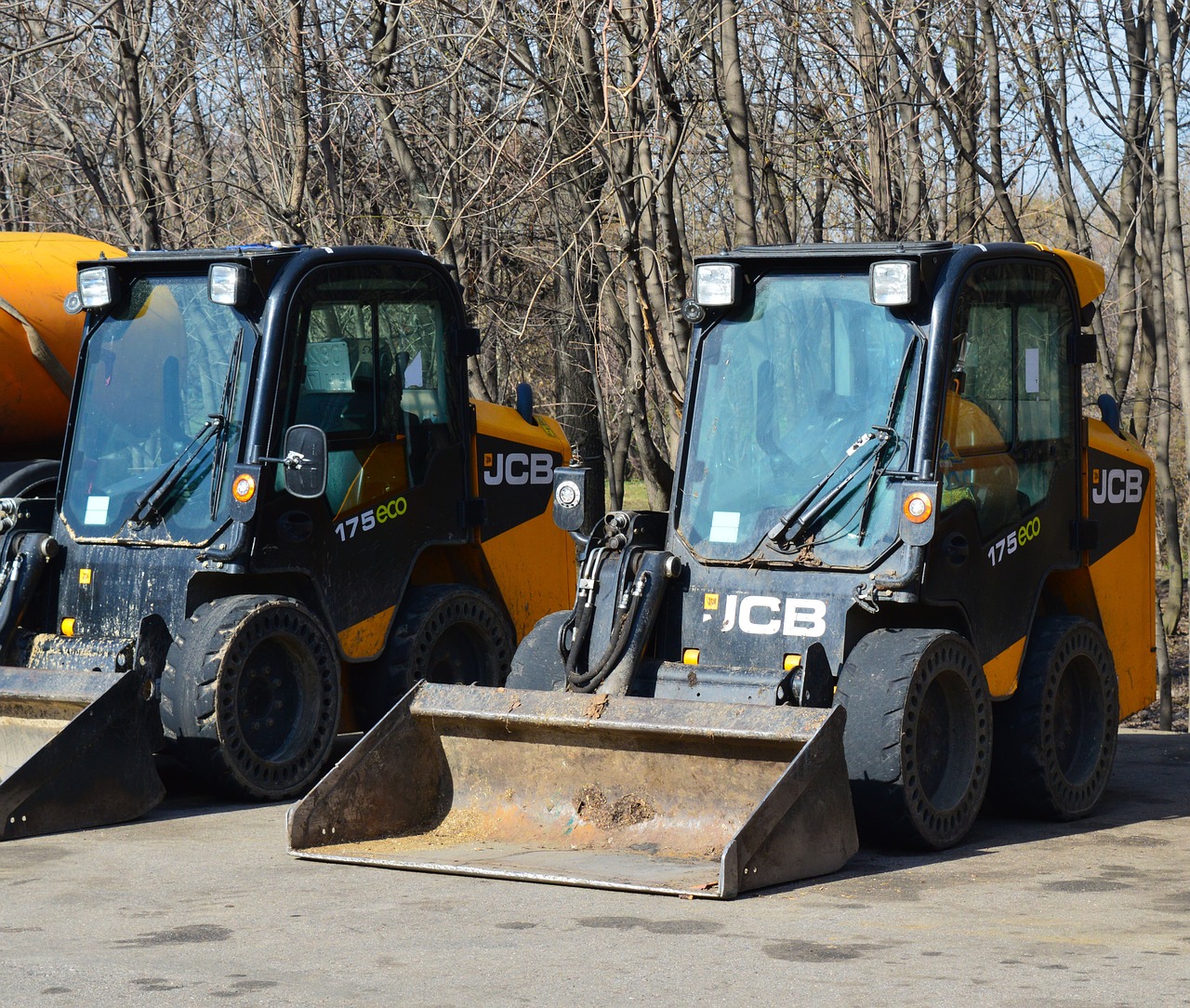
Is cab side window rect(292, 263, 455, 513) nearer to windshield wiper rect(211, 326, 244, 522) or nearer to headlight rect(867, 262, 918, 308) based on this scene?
windshield wiper rect(211, 326, 244, 522)

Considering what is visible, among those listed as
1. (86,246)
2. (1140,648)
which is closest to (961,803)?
(1140,648)

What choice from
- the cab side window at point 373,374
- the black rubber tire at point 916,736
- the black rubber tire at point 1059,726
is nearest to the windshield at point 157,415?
the cab side window at point 373,374

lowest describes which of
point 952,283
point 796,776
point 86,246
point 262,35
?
point 796,776

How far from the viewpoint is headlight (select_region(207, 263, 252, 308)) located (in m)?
A: 8.20

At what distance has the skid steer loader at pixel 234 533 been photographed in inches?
307

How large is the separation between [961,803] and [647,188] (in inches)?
210

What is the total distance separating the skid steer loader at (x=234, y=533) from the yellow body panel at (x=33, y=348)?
724 mm

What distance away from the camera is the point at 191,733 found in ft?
25.6

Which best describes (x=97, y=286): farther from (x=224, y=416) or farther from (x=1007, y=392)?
(x=1007, y=392)

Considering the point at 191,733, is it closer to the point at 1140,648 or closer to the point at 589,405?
the point at 1140,648

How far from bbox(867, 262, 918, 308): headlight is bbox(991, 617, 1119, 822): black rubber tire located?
172 centimetres

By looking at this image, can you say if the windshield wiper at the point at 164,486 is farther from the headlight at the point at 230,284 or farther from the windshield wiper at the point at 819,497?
the windshield wiper at the point at 819,497

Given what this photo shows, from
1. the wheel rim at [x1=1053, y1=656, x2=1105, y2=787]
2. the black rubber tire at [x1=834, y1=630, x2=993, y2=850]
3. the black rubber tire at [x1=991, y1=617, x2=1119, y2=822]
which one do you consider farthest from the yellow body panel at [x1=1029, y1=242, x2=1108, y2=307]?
the black rubber tire at [x1=834, y1=630, x2=993, y2=850]

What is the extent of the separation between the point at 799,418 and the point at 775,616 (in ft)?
2.77
